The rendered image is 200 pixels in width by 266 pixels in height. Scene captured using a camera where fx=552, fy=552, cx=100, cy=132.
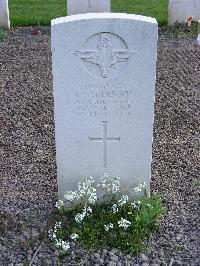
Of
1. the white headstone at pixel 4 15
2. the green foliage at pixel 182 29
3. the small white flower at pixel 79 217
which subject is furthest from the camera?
the white headstone at pixel 4 15

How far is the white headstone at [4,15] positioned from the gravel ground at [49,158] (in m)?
0.90

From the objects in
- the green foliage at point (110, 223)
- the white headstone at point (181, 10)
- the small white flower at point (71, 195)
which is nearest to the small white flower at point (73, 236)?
the green foliage at point (110, 223)

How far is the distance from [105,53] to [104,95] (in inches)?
12.1

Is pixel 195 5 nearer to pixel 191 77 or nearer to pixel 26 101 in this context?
pixel 191 77

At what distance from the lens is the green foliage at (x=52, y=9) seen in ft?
32.3

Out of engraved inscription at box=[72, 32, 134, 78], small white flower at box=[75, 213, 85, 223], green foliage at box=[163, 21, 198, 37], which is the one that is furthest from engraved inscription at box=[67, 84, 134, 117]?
green foliage at box=[163, 21, 198, 37]

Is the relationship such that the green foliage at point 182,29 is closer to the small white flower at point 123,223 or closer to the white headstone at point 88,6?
the white headstone at point 88,6

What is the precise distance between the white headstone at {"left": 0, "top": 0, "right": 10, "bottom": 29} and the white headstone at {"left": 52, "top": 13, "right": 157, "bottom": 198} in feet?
18.9

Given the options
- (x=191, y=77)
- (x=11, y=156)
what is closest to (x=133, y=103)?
(x=11, y=156)

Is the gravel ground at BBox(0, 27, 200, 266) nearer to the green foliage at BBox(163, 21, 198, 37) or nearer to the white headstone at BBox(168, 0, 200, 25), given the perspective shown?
the green foliage at BBox(163, 21, 198, 37)

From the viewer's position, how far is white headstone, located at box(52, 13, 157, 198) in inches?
145

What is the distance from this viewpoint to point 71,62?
3770mm

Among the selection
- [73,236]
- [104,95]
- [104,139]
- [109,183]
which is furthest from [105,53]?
[73,236]

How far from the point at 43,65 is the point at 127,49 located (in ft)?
13.5
